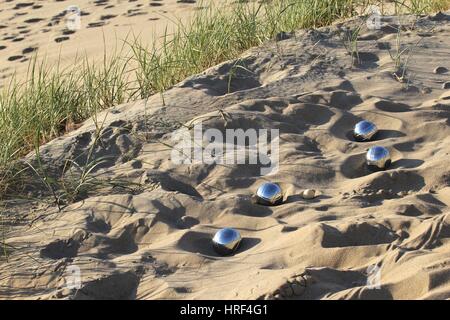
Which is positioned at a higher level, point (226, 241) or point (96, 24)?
point (226, 241)

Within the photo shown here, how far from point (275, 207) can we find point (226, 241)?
1.38 ft

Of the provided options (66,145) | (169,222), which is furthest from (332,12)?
(169,222)

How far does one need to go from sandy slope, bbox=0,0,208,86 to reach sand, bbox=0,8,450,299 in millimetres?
3166

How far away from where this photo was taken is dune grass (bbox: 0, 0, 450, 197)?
4.41 m

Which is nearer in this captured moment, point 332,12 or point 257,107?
point 257,107

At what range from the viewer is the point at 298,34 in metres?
5.36

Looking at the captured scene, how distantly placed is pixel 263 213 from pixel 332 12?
106 inches

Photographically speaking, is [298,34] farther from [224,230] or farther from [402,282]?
[402,282]

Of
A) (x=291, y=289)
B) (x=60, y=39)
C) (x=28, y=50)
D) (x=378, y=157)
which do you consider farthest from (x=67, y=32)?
(x=291, y=289)

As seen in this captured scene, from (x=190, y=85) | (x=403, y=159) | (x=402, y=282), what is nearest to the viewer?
(x=402, y=282)

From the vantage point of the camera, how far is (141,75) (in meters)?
5.09

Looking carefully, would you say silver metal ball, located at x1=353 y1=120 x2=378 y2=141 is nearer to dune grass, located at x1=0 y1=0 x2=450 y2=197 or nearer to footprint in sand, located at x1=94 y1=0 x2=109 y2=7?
dune grass, located at x1=0 y1=0 x2=450 y2=197

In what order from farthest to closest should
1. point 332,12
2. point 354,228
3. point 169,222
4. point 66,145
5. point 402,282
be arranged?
1. point 332,12
2. point 66,145
3. point 169,222
4. point 354,228
5. point 402,282

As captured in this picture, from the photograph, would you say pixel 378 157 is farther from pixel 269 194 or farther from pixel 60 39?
pixel 60 39
